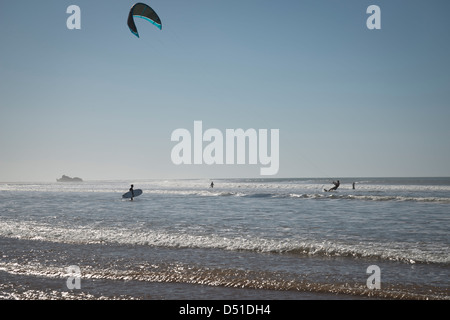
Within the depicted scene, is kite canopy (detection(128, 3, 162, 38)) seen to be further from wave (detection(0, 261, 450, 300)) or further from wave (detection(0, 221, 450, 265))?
wave (detection(0, 261, 450, 300))

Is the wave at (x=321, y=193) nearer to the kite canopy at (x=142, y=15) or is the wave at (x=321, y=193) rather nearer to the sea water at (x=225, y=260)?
the sea water at (x=225, y=260)

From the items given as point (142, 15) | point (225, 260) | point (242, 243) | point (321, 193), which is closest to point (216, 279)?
point (225, 260)

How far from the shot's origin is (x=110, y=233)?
1230cm

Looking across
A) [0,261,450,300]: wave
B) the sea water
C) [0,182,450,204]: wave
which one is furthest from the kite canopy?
[0,182,450,204]: wave

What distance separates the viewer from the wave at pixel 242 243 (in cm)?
877

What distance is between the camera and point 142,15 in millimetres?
18953

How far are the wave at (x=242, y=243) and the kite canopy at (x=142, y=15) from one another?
39.5ft

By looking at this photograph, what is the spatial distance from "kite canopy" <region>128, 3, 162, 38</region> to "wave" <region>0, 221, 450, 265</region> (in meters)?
12.0

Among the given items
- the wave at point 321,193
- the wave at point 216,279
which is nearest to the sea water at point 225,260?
the wave at point 216,279

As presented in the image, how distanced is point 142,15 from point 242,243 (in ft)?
50.9

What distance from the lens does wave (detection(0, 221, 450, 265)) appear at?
8.77 meters
